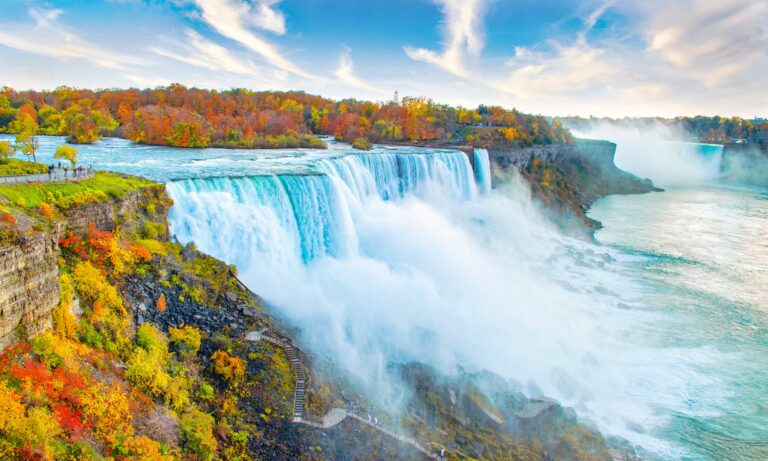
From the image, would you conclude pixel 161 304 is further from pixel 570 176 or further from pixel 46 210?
pixel 570 176

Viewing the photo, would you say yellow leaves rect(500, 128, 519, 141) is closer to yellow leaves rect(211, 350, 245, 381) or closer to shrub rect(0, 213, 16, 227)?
yellow leaves rect(211, 350, 245, 381)

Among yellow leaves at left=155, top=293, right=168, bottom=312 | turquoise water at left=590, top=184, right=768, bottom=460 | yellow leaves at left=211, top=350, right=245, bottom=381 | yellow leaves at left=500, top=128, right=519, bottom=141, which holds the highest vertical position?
yellow leaves at left=500, top=128, right=519, bottom=141

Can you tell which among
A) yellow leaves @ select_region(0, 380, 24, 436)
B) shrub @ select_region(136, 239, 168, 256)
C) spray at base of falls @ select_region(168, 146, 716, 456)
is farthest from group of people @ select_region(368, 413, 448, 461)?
shrub @ select_region(136, 239, 168, 256)

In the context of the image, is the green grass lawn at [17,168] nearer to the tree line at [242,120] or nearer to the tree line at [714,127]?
the tree line at [242,120]

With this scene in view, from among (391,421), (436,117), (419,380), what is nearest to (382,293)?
(419,380)

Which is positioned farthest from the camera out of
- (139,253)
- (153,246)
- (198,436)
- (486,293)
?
(486,293)

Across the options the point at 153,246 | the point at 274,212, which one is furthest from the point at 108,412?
the point at 274,212
